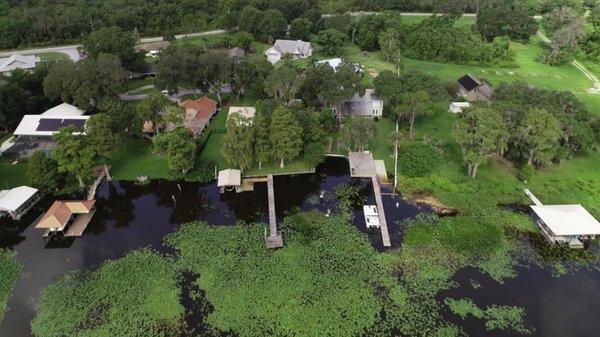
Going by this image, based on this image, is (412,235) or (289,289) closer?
(289,289)

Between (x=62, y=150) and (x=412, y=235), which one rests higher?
(x=62, y=150)

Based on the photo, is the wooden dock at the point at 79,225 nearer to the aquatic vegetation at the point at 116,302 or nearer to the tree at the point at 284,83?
the aquatic vegetation at the point at 116,302

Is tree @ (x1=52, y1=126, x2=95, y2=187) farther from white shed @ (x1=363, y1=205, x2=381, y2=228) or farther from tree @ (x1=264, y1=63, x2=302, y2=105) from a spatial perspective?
white shed @ (x1=363, y1=205, x2=381, y2=228)

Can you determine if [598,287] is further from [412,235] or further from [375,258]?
[375,258]

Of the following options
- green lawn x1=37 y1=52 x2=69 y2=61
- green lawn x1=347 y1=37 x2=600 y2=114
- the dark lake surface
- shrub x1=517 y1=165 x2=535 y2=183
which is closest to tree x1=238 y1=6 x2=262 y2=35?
green lawn x1=347 y1=37 x2=600 y2=114

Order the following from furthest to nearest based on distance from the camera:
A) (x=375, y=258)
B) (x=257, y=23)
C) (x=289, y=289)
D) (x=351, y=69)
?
1. (x=257, y=23)
2. (x=351, y=69)
3. (x=375, y=258)
4. (x=289, y=289)

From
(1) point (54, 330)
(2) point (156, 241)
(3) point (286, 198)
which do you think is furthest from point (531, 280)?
(1) point (54, 330)

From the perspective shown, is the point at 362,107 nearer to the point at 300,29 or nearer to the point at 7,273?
the point at 300,29

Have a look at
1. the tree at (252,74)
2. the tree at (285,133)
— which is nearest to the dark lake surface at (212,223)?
the tree at (285,133)
